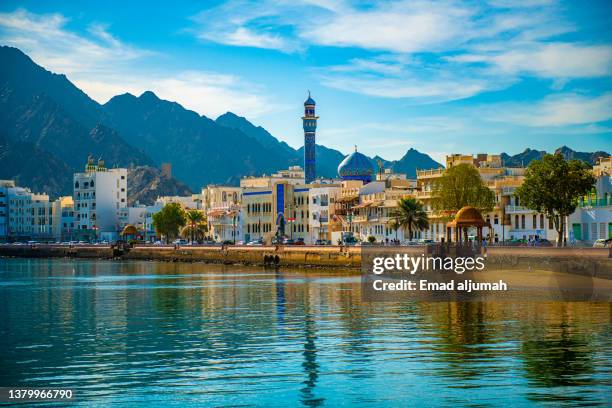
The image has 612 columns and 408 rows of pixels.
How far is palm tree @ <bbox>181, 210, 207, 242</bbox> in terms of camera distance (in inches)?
7618

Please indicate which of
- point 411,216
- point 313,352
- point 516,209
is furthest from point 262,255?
point 313,352

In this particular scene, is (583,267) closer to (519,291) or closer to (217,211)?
(519,291)

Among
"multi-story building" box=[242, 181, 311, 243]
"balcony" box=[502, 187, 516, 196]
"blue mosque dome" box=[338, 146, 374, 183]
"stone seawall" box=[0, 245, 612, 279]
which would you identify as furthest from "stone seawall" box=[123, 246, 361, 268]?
"blue mosque dome" box=[338, 146, 374, 183]

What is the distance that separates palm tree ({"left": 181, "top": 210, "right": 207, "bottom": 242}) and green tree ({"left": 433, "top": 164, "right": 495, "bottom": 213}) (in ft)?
297

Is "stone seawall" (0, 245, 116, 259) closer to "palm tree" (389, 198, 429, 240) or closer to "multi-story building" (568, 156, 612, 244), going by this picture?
"palm tree" (389, 198, 429, 240)

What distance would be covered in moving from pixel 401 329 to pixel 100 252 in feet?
488

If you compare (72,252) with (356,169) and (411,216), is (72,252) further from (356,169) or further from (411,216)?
(411,216)

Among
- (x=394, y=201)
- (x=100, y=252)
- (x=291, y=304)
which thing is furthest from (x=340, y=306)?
(x=100, y=252)

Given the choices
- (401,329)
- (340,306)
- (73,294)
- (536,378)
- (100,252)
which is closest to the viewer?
(536,378)

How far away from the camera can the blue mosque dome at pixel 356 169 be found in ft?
571

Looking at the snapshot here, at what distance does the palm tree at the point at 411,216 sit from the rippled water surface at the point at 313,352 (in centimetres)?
5642

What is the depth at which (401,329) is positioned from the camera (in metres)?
46.1

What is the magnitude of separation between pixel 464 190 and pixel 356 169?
65.4 meters

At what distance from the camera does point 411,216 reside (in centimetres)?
12062
